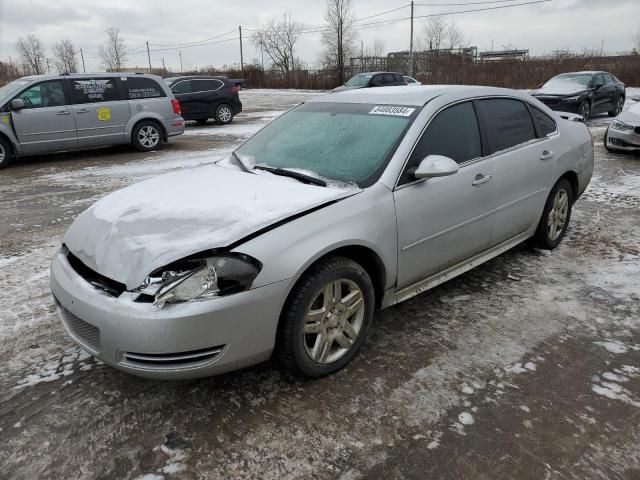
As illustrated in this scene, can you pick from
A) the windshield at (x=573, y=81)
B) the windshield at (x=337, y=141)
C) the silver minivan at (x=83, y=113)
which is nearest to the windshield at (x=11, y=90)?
the silver minivan at (x=83, y=113)

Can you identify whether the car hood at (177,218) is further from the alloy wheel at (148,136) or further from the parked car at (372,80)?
Answer: the parked car at (372,80)

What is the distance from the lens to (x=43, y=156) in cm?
1084

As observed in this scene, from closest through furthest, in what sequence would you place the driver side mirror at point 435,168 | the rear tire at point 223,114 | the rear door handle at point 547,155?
1. the driver side mirror at point 435,168
2. the rear door handle at point 547,155
3. the rear tire at point 223,114

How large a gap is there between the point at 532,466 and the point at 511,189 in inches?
90.0

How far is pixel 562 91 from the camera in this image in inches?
561

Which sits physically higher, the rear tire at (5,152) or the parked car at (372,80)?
the parked car at (372,80)

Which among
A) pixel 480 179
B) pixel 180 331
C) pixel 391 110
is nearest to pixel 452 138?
pixel 480 179

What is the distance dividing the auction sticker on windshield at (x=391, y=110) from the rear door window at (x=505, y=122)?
0.73 meters

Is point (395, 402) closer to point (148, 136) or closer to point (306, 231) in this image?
point (306, 231)

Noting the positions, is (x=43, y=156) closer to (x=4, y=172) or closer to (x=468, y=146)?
(x=4, y=172)

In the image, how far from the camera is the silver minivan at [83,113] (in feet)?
30.9

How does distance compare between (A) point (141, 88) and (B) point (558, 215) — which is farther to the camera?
(A) point (141, 88)

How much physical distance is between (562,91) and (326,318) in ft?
46.4

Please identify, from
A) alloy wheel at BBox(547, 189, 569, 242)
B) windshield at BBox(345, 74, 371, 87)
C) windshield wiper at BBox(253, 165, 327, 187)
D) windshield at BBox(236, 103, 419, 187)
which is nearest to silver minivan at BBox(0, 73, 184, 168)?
windshield at BBox(236, 103, 419, 187)
